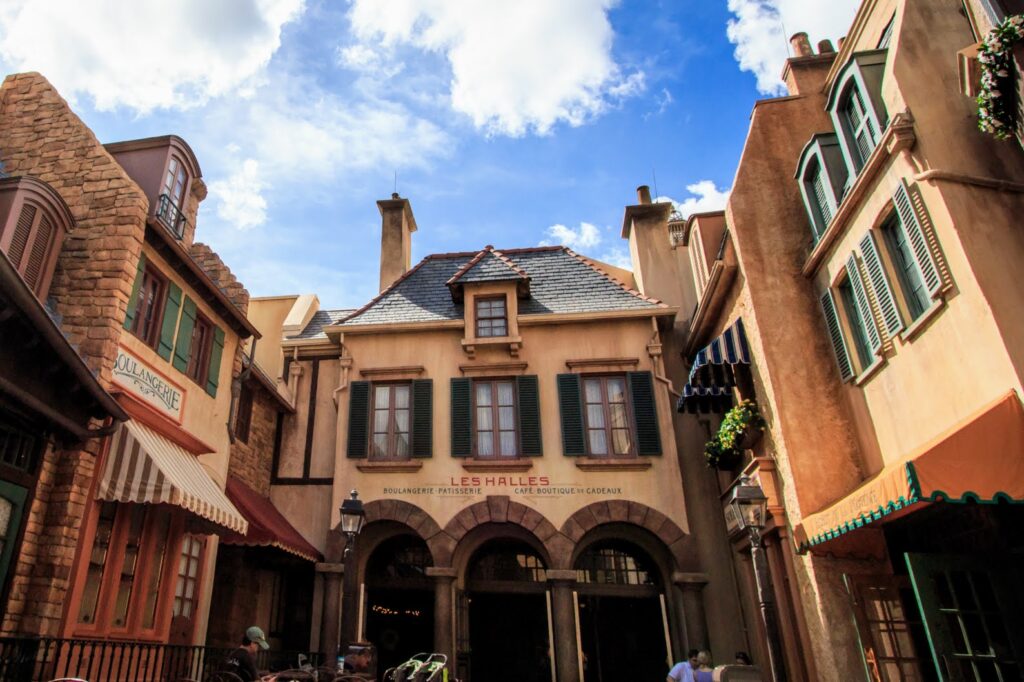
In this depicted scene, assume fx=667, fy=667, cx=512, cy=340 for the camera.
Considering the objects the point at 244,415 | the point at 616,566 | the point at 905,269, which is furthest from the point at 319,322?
the point at 905,269

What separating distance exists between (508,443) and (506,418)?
0.54 metres

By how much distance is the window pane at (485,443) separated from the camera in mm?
13762

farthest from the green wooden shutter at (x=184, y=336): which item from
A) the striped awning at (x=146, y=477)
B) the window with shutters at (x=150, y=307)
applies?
the striped awning at (x=146, y=477)

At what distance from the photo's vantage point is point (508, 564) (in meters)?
13.9

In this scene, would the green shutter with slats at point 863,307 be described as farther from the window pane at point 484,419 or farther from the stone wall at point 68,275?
the stone wall at point 68,275

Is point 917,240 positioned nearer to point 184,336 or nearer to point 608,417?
point 608,417

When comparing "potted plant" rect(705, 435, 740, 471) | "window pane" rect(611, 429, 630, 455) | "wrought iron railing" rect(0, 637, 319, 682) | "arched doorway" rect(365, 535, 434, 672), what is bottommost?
"wrought iron railing" rect(0, 637, 319, 682)

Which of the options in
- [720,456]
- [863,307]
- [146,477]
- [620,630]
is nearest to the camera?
[146,477]

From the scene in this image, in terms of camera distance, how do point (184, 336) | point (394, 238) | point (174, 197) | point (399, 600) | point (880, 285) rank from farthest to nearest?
point (394, 238) → point (399, 600) → point (174, 197) → point (184, 336) → point (880, 285)

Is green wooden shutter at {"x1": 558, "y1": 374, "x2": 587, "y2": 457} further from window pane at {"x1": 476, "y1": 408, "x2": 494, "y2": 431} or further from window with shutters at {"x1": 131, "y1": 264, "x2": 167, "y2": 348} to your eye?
window with shutters at {"x1": 131, "y1": 264, "x2": 167, "y2": 348}

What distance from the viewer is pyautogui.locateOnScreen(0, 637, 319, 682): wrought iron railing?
6.55m

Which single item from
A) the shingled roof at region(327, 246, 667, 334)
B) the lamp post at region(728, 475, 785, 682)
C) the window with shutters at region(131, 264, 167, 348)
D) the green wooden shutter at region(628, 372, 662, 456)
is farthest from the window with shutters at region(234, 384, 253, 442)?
the lamp post at region(728, 475, 785, 682)

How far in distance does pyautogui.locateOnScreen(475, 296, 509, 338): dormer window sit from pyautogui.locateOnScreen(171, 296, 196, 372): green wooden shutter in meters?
5.81

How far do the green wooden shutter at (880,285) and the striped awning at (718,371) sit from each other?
2.58m
